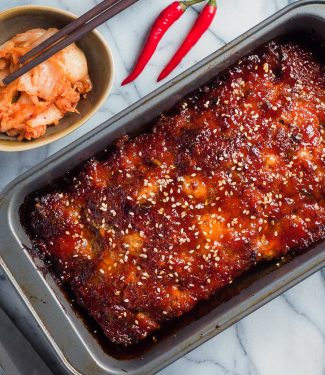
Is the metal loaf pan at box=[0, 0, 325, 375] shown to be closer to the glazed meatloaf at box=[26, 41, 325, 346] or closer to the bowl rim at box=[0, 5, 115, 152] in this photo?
the glazed meatloaf at box=[26, 41, 325, 346]

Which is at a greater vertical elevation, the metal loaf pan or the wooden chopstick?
the wooden chopstick

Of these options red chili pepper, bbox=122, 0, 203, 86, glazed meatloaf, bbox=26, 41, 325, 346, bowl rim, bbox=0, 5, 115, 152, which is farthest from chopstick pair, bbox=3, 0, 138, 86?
glazed meatloaf, bbox=26, 41, 325, 346

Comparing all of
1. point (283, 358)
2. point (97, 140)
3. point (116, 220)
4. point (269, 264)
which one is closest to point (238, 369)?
point (283, 358)

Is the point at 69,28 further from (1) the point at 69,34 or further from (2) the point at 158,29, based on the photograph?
(2) the point at 158,29

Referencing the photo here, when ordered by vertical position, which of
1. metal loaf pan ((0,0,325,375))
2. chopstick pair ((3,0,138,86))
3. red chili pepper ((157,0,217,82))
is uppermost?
chopstick pair ((3,0,138,86))

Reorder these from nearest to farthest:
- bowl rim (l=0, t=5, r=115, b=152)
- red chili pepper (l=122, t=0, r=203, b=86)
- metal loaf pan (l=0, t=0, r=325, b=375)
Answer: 1. metal loaf pan (l=0, t=0, r=325, b=375)
2. bowl rim (l=0, t=5, r=115, b=152)
3. red chili pepper (l=122, t=0, r=203, b=86)

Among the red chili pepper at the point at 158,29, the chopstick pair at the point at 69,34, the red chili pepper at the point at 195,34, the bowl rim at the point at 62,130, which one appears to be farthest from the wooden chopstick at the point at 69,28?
the red chili pepper at the point at 195,34

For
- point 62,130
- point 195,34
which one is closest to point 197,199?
point 62,130

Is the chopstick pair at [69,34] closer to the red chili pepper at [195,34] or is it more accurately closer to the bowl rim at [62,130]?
the bowl rim at [62,130]
